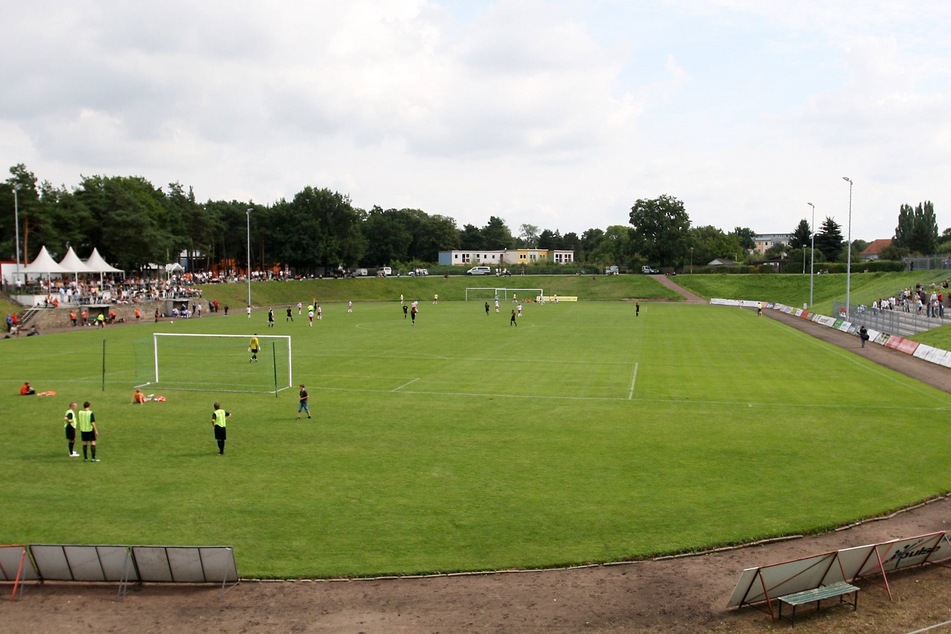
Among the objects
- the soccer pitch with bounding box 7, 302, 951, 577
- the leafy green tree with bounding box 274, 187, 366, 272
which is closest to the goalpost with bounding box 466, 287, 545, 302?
the leafy green tree with bounding box 274, 187, 366, 272

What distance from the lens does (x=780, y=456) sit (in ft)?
65.8

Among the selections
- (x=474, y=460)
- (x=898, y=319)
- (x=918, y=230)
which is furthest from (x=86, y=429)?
(x=918, y=230)

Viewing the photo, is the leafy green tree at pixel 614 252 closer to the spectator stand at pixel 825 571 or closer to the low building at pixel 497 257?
the low building at pixel 497 257

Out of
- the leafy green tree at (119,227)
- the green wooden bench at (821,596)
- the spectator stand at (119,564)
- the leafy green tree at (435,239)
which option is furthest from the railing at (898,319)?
the leafy green tree at (435,239)

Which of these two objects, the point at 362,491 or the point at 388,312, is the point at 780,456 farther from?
the point at 388,312

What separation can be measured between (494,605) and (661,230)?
125581 millimetres

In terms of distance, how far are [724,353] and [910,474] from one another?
2409 cm

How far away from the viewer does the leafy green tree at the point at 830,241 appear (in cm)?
13239

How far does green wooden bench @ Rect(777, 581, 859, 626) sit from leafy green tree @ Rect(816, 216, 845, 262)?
438ft

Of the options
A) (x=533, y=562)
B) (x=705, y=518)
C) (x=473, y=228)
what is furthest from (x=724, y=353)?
(x=473, y=228)

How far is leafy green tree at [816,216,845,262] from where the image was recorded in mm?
132387

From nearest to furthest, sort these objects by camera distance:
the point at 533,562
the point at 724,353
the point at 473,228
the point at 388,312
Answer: the point at 533,562 < the point at 724,353 < the point at 388,312 < the point at 473,228

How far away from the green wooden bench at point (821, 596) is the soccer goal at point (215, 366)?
2147 cm

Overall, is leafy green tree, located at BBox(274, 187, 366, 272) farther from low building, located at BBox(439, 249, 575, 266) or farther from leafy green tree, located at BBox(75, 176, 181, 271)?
low building, located at BBox(439, 249, 575, 266)
